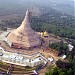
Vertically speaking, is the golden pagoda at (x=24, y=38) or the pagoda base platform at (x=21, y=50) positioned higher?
the golden pagoda at (x=24, y=38)

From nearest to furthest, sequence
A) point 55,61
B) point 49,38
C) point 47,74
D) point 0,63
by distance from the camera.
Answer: point 47,74, point 0,63, point 55,61, point 49,38

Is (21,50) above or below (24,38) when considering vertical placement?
below

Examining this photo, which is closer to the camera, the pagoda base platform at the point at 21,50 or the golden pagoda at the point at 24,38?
the pagoda base platform at the point at 21,50

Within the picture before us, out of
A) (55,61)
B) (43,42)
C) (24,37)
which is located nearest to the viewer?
(55,61)

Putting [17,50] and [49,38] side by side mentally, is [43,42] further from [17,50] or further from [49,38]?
[17,50]

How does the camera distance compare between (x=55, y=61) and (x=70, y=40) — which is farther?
(x=70, y=40)

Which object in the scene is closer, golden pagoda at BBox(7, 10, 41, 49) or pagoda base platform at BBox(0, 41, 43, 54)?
pagoda base platform at BBox(0, 41, 43, 54)

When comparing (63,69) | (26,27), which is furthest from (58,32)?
(63,69)

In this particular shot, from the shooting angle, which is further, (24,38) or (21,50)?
(24,38)

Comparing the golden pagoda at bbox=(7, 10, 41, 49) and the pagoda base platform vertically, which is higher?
the golden pagoda at bbox=(7, 10, 41, 49)

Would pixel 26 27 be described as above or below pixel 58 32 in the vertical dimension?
above
